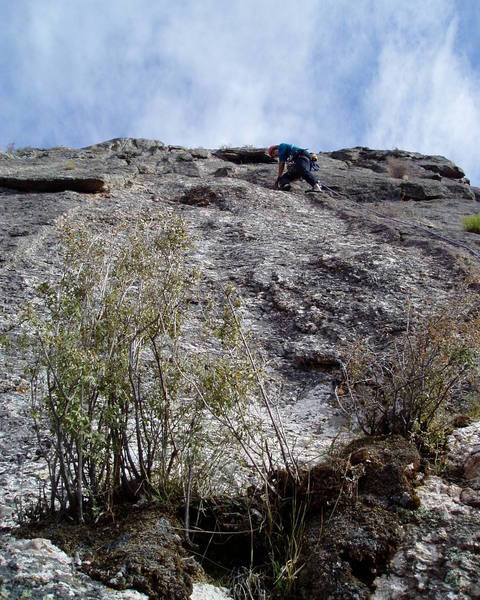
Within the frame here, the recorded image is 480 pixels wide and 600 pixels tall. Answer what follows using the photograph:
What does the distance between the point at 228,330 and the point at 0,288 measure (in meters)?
3.50

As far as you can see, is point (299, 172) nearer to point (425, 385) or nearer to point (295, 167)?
point (295, 167)

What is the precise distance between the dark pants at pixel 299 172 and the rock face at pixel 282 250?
1.05 ft

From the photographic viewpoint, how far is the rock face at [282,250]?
17.0 ft

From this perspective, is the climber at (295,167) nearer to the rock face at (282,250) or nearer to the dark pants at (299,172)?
the dark pants at (299,172)

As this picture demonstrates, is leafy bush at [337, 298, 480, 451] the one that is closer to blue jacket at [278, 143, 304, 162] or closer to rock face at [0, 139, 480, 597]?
rock face at [0, 139, 480, 597]

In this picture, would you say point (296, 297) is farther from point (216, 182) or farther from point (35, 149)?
point (35, 149)

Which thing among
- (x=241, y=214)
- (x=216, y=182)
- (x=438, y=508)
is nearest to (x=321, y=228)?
(x=241, y=214)

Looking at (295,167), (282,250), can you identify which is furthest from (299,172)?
(282,250)

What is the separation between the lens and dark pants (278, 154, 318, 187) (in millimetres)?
12102

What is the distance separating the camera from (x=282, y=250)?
332 inches

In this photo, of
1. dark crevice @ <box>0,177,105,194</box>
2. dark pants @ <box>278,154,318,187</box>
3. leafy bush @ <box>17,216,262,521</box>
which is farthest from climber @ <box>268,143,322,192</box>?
leafy bush @ <box>17,216,262,521</box>

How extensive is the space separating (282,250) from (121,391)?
5.02m

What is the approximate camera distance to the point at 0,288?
6.52 meters

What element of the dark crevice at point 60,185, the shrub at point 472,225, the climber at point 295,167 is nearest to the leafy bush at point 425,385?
the shrub at point 472,225
